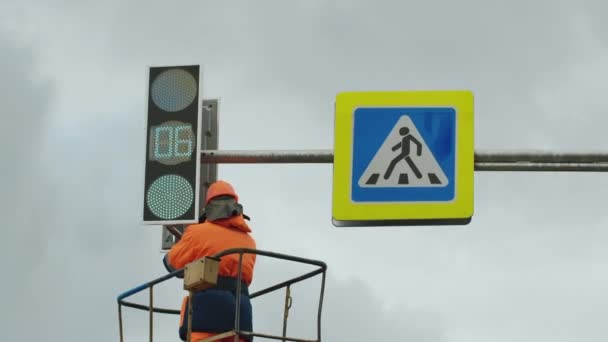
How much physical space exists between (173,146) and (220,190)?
3.77 ft

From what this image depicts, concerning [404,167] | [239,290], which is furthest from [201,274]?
[404,167]

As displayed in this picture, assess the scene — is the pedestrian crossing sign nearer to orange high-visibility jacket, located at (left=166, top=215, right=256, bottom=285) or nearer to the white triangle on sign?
the white triangle on sign

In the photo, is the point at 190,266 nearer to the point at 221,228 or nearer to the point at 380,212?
the point at 221,228

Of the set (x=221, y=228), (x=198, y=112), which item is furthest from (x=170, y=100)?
(x=221, y=228)

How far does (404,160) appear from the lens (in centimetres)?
1675

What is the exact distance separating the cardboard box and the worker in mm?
446

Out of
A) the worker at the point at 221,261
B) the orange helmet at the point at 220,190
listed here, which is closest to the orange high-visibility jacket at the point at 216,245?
the worker at the point at 221,261

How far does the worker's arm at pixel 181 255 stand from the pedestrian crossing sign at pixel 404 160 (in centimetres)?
149

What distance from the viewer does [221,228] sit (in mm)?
16078

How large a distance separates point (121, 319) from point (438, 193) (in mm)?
2990

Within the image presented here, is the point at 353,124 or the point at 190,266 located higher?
the point at 353,124

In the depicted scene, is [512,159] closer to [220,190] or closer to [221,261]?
[220,190]

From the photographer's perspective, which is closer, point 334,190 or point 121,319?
point 121,319

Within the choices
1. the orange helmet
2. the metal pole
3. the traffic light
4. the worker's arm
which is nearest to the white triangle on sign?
the metal pole
